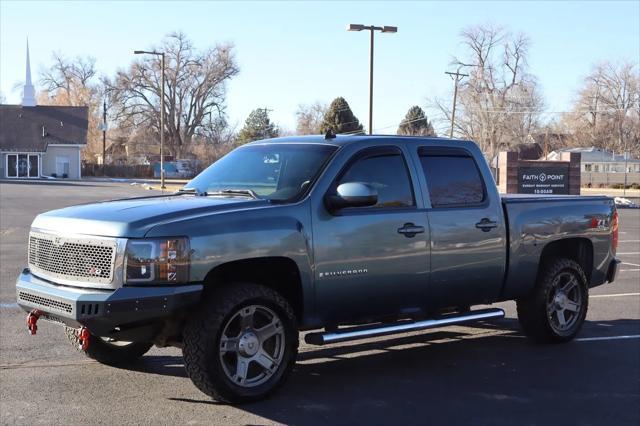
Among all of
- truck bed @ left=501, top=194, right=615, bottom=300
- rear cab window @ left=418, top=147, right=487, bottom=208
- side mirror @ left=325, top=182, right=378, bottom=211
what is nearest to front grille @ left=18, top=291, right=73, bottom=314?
side mirror @ left=325, top=182, right=378, bottom=211

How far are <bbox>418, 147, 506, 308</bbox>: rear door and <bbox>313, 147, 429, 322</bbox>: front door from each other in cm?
19

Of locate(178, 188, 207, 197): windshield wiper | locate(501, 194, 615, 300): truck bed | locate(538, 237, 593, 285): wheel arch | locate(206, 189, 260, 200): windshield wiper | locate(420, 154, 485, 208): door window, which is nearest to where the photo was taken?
locate(206, 189, 260, 200): windshield wiper

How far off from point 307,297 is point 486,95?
74.4 m

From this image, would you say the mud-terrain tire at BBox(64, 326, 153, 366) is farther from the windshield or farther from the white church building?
the white church building

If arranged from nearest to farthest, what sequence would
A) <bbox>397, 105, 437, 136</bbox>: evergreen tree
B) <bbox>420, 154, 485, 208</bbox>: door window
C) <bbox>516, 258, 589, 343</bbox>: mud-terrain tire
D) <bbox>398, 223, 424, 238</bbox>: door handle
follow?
1. <bbox>398, 223, 424, 238</bbox>: door handle
2. <bbox>420, 154, 485, 208</bbox>: door window
3. <bbox>516, 258, 589, 343</bbox>: mud-terrain tire
4. <bbox>397, 105, 437, 136</bbox>: evergreen tree

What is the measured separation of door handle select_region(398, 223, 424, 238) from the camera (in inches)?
248

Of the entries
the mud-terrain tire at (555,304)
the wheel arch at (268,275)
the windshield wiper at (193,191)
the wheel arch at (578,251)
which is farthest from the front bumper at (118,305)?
the wheel arch at (578,251)

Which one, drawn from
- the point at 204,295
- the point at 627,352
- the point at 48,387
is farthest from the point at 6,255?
the point at 627,352

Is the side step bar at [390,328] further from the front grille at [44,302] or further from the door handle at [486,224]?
the front grille at [44,302]

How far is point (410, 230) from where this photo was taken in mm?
6352

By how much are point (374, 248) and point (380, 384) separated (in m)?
1.11

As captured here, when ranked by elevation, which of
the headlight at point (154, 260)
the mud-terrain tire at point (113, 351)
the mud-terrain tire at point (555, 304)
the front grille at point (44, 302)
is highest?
the headlight at point (154, 260)

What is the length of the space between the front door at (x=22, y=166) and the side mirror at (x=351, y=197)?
68656 mm

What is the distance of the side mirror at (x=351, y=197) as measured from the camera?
5785mm
